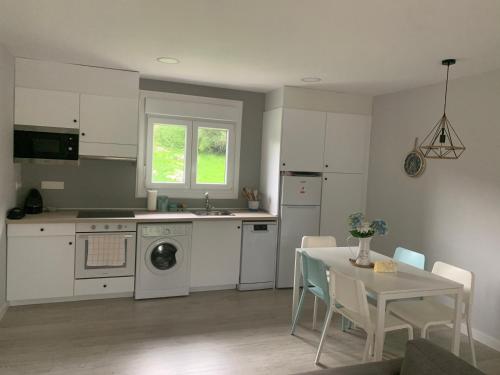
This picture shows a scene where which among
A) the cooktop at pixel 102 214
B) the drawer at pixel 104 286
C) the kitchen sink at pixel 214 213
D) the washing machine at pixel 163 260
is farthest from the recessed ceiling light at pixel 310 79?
the drawer at pixel 104 286

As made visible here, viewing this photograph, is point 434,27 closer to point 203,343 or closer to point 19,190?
point 203,343

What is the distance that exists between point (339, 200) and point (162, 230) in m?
2.16

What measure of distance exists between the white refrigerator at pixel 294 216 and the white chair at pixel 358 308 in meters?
1.69

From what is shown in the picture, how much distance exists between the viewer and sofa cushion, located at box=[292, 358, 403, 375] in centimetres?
176

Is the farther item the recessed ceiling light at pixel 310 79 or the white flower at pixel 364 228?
the recessed ceiling light at pixel 310 79

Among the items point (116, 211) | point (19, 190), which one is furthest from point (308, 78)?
point (19, 190)

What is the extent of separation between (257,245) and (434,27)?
280 centimetres

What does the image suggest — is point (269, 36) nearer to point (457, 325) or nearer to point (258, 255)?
point (457, 325)

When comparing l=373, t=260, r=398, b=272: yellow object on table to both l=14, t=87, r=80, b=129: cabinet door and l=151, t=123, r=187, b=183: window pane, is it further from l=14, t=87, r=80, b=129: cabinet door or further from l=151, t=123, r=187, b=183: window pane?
l=14, t=87, r=80, b=129: cabinet door

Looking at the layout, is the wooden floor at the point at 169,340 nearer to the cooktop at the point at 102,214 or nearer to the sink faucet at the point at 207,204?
the cooktop at the point at 102,214

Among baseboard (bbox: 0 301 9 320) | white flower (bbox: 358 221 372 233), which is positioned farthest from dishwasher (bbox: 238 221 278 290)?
baseboard (bbox: 0 301 9 320)

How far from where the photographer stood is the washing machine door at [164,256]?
3.92 metres

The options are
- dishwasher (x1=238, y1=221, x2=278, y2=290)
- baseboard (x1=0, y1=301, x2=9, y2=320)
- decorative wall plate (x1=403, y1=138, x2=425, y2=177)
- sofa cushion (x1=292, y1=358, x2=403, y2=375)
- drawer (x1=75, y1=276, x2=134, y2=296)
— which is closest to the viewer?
sofa cushion (x1=292, y1=358, x2=403, y2=375)

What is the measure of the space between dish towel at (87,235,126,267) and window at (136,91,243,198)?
0.78 meters
